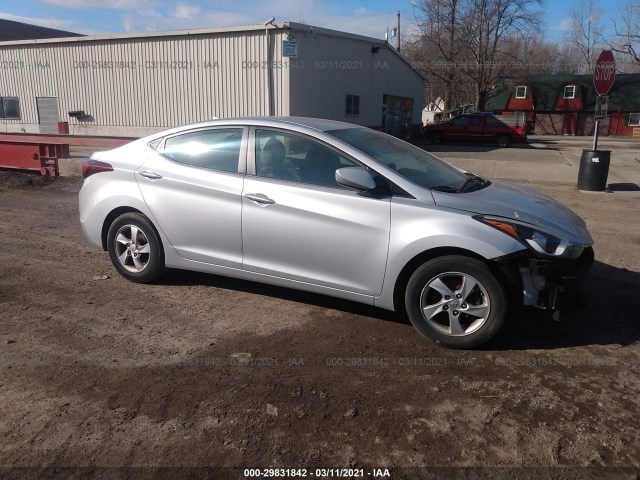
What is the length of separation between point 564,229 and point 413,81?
28.3 meters

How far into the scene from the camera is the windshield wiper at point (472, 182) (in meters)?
4.41

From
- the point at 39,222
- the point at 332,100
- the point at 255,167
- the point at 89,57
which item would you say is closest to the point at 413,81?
the point at 332,100

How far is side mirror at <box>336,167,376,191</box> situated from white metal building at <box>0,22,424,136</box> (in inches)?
554

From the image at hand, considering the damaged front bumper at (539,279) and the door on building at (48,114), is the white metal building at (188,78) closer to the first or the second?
the door on building at (48,114)

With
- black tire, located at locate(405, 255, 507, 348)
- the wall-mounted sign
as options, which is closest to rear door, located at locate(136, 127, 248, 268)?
black tire, located at locate(405, 255, 507, 348)

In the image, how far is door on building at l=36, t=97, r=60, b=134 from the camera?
23.3 metres

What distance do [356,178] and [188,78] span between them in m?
17.2

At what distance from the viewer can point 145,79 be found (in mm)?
20641

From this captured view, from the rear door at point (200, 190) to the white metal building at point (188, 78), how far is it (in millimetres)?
13128

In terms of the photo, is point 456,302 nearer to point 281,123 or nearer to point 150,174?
point 281,123

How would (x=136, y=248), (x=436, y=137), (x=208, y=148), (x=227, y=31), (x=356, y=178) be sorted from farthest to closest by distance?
(x=436, y=137), (x=227, y=31), (x=136, y=248), (x=208, y=148), (x=356, y=178)

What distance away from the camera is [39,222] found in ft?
25.8

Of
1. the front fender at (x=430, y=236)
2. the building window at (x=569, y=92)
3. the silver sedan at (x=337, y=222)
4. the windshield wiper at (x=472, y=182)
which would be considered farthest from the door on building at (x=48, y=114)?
the building window at (x=569, y=92)

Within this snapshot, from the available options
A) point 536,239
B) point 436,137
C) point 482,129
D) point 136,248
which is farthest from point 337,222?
point 482,129
